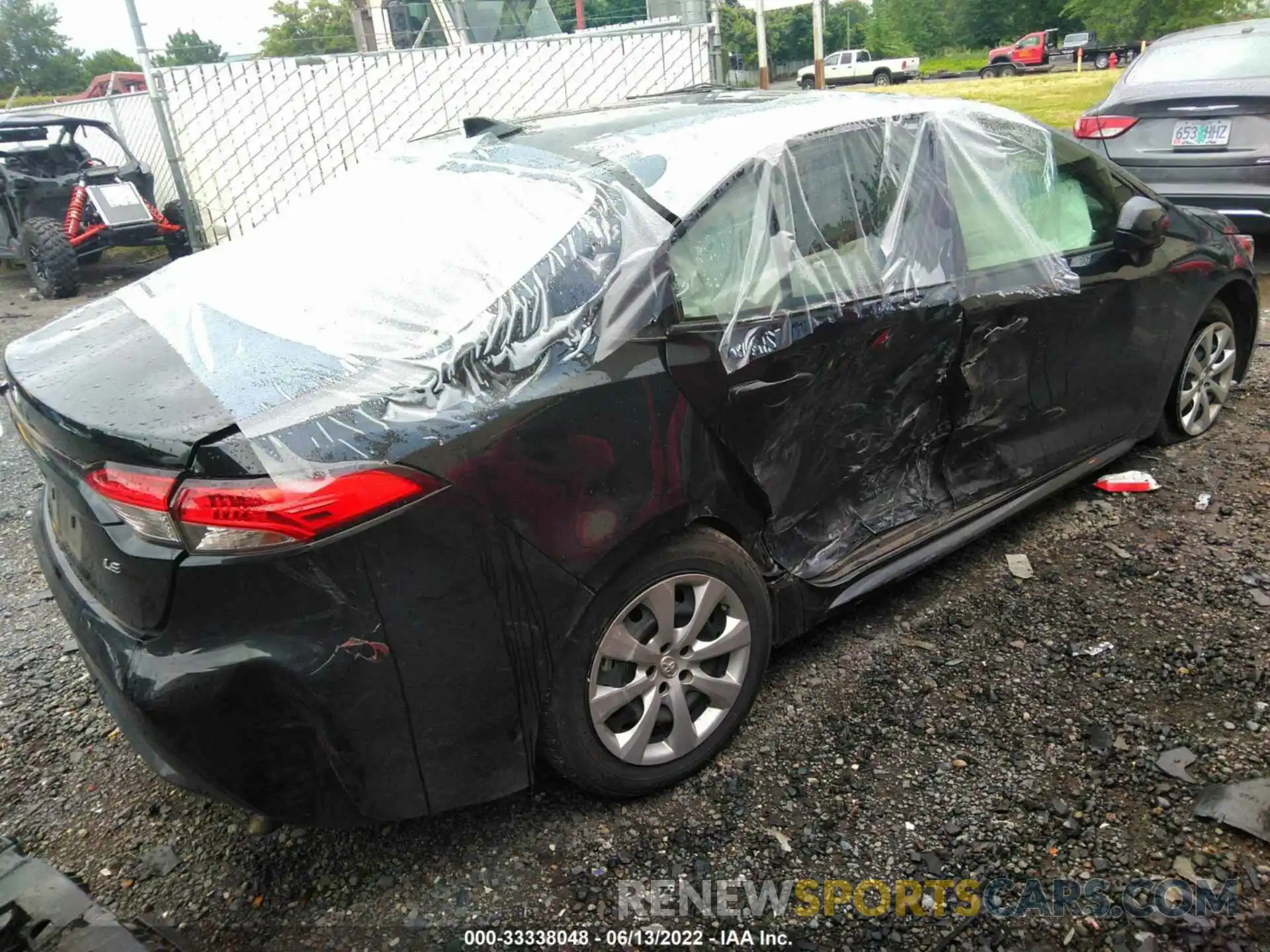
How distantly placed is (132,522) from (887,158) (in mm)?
2292

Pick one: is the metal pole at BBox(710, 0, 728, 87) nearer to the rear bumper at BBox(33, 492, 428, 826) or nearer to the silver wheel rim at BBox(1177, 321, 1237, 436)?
the silver wheel rim at BBox(1177, 321, 1237, 436)

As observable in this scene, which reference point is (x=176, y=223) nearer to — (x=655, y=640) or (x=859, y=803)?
(x=655, y=640)

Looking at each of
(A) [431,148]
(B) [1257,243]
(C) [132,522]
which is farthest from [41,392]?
(B) [1257,243]

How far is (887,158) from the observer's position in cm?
280

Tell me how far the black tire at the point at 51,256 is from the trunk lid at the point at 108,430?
26.0 ft

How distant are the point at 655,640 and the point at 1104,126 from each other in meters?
6.10

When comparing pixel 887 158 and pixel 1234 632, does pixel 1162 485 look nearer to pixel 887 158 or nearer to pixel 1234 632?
pixel 1234 632

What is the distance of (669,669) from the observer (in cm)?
231

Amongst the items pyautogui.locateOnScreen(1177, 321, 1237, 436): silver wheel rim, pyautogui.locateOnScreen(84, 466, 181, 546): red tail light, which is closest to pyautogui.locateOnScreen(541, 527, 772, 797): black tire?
pyautogui.locateOnScreen(84, 466, 181, 546): red tail light

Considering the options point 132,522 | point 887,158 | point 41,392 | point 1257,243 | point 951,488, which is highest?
point 887,158

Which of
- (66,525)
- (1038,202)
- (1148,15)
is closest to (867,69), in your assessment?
(1148,15)

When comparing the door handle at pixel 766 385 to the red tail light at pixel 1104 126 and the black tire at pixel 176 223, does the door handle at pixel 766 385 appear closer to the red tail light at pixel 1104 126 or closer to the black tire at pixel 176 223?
the red tail light at pixel 1104 126

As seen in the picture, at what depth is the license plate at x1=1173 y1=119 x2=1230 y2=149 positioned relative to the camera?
589 cm

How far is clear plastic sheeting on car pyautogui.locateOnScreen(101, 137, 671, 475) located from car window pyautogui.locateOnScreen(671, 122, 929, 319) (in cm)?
16
